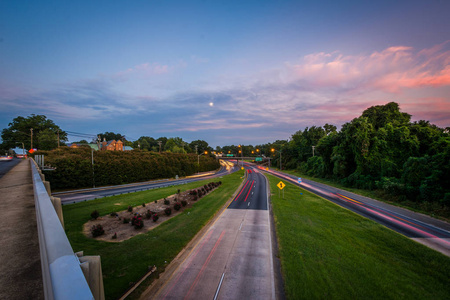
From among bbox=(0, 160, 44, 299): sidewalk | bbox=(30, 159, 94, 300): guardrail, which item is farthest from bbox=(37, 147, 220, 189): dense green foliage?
bbox=(30, 159, 94, 300): guardrail

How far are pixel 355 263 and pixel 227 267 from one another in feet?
29.0

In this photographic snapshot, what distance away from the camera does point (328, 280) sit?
37.8 ft

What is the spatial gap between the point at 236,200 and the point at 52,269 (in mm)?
31353

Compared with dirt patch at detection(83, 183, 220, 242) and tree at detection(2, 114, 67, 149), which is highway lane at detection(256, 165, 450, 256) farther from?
tree at detection(2, 114, 67, 149)

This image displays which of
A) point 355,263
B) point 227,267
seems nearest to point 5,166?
point 227,267

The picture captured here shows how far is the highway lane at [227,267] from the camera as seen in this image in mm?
10883

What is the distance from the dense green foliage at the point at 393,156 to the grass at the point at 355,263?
15.2m

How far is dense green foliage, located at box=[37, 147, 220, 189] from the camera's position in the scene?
121 ft

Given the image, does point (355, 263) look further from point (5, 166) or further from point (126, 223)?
point (5, 166)

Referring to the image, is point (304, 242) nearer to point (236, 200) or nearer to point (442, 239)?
point (442, 239)

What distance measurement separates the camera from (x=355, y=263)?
43.2 feet

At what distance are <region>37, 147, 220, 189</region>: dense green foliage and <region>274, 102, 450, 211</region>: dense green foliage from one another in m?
48.8

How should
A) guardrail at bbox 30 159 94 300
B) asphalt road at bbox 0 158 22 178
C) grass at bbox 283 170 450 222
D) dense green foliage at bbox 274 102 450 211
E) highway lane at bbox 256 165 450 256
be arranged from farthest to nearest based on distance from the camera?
dense green foliage at bbox 274 102 450 211, grass at bbox 283 170 450 222, asphalt road at bbox 0 158 22 178, highway lane at bbox 256 165 450 256, guardrail at bbox 30 159 94 300

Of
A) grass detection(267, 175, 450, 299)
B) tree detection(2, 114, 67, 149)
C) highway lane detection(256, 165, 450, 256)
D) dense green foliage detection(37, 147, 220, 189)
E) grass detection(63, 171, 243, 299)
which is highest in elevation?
tree detection(2, 114, 67, 149)
